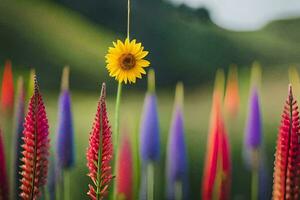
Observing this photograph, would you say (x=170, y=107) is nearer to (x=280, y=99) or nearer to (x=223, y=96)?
(x=223, y=96)

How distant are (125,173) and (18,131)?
270 mm

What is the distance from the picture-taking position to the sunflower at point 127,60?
1.41 meters

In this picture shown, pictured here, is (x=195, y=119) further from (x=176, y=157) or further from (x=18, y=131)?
Result: (x=18, y=131)

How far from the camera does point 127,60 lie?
1412 mm

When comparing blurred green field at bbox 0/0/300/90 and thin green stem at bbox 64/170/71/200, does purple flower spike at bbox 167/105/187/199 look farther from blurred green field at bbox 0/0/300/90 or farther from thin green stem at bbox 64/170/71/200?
thin green stem at bbox 64/170/71/200

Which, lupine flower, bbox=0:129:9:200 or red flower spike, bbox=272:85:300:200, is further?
lupine flower, bbox=0:129:9:200

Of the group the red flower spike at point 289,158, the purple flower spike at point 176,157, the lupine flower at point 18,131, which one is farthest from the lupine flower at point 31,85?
the red flower spike at point 289,158

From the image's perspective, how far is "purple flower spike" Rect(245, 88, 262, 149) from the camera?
1.57m

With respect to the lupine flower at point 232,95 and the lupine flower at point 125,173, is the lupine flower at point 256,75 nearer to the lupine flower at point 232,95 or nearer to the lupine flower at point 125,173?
the lupine flower at point 232,95

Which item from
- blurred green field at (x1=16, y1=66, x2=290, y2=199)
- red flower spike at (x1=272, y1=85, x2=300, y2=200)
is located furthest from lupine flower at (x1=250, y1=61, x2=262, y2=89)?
red flower spike at (x1=272, y1=85, x2=300, y2=200)

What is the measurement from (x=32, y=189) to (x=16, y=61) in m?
0.46

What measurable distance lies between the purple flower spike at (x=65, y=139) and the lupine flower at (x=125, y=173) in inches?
4.6

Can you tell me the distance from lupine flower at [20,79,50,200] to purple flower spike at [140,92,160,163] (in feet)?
1.30

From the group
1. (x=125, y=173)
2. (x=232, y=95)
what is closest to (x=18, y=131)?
(x=125, y=173)
